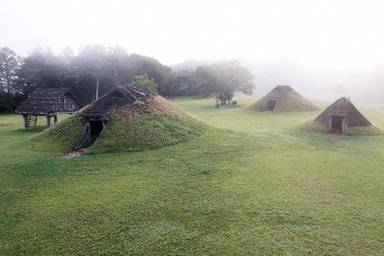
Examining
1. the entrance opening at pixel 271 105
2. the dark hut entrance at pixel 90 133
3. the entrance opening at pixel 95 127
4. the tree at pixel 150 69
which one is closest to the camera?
the dark hut entrance at pixel 90 133

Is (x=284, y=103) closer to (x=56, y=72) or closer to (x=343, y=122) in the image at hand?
(x=343, y=122)

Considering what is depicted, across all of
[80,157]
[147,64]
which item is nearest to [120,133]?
[80,157]

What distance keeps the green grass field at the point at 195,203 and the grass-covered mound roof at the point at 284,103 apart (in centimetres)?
2052

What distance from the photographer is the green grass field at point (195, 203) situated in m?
6.13

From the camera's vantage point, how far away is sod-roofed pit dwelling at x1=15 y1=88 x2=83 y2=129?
2606cm

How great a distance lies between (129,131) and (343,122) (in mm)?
17784

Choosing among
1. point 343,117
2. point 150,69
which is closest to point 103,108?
point 343,117

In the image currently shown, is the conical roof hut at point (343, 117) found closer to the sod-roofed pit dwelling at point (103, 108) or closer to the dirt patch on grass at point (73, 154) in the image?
the sod-roofed pit dwelling at point (103, 108)

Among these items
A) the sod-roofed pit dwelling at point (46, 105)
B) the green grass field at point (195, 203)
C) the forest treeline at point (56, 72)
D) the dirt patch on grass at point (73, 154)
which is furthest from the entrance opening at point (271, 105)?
the forest treeline at point (56, 72)

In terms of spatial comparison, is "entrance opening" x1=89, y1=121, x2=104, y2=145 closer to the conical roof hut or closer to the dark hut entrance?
the dark hut entrance

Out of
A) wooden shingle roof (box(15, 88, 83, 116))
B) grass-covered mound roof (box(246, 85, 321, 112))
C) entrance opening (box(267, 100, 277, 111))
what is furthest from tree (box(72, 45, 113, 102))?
entrance opening (box(267, 100, 277, 111))

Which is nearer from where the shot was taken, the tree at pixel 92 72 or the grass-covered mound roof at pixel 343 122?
the grass-covered mound roof at pixel 343 122

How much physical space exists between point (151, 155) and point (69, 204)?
5577 mm

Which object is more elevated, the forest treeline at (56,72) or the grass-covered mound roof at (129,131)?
the forest treeline at (56,72)
